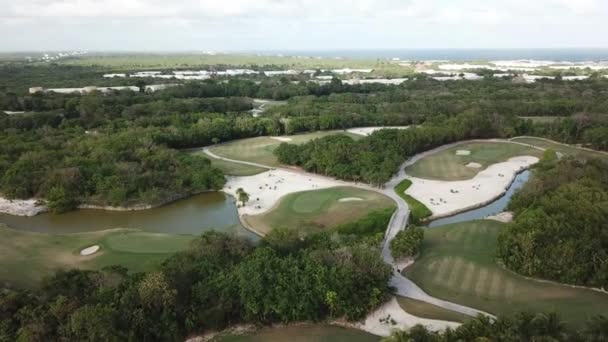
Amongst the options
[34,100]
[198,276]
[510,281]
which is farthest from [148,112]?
[510,281]

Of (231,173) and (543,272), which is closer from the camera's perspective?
(543,272)

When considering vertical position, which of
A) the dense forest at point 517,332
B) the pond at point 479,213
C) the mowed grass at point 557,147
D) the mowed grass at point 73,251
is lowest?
the pond at point 479,213

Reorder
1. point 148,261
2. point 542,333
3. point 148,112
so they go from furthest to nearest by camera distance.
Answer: point 148,112 < point 148,261 < point 542,333

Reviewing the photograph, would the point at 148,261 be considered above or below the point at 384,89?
below

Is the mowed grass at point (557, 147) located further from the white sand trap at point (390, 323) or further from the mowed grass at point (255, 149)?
the white sand trap at point (390, 323)

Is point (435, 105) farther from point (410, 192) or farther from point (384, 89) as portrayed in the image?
point (410, 192)

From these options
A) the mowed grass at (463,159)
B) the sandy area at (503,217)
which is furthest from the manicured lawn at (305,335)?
the mowed grass at (463,159)

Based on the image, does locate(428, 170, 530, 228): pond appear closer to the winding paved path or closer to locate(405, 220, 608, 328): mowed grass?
the winding paved path
